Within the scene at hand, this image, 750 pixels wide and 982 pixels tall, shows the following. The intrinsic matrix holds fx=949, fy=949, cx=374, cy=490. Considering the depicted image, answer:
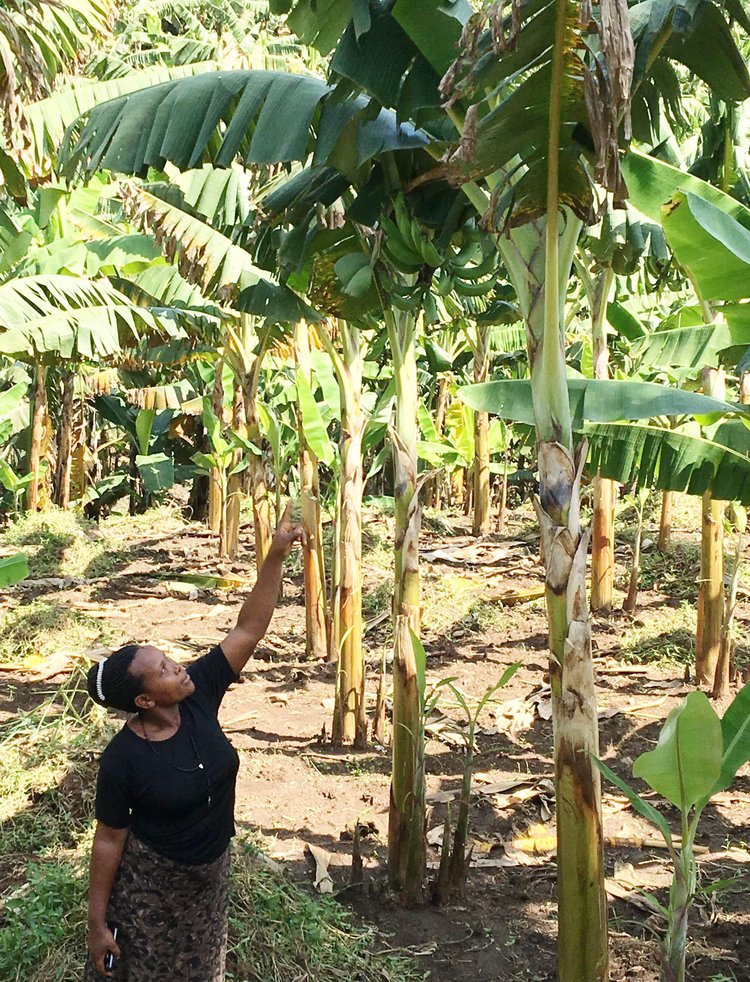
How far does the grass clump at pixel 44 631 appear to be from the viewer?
8.70 metres

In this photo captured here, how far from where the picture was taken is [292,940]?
3.89 metres

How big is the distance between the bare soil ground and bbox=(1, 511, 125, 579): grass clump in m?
0.32

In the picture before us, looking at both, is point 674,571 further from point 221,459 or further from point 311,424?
point 221,459

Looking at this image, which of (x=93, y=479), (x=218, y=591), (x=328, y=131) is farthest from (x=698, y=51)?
(x=93, y=479)

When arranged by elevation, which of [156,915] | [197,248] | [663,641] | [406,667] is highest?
[197,248]

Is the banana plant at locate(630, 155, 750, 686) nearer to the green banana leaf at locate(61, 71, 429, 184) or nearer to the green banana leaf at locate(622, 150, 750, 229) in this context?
the green banana leaf at locate(622, 150, 750, 229)

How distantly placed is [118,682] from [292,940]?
5.45ft

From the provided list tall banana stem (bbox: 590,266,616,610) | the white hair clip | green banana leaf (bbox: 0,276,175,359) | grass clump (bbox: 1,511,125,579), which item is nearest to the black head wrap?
the white hair clip

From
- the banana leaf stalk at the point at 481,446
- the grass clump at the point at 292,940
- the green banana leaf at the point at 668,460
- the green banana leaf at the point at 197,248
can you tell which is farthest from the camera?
the banana leaf stalk at the point at 481,446

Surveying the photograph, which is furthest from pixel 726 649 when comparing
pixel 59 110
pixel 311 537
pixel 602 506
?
pixel 59 110

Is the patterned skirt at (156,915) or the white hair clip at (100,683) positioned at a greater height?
the white hair clip at (100,683)

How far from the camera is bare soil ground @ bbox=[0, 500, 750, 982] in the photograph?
4.38 metres

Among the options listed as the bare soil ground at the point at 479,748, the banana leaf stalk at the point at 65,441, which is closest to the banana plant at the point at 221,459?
the bare soil ground at the point at 479,748

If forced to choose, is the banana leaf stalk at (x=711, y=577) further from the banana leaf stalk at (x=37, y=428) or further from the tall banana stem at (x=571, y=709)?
the banana leaf stalk at (x=37, y=428)
